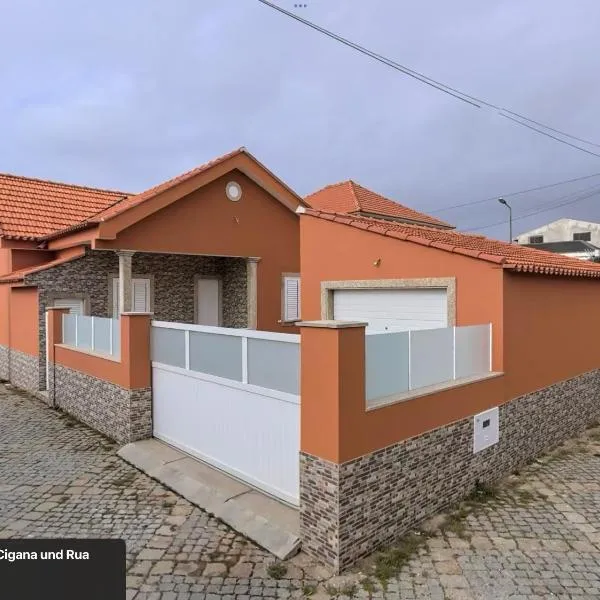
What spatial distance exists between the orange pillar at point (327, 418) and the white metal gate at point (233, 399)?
610 mm

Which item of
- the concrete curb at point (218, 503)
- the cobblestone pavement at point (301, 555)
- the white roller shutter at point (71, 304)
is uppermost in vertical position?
the white roller shutter at point (71, 304)

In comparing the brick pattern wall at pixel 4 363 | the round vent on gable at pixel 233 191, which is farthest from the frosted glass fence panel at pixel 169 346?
the brick pattern wall at pixel 4 363

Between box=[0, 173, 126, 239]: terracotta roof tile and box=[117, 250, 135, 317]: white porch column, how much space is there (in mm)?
3455

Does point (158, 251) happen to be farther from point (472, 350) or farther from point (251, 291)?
point (472, 350)

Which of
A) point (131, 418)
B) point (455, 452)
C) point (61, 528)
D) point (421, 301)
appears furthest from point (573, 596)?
point (131, 418)

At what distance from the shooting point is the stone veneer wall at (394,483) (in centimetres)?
513

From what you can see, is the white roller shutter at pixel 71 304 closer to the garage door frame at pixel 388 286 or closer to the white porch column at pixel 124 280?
the white porch column at pixel 124 280

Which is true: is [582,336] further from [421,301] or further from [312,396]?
[312,396]

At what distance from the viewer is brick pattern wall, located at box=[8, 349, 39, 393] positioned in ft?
41.3

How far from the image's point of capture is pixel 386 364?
233 inches

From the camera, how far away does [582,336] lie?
34.1ft
